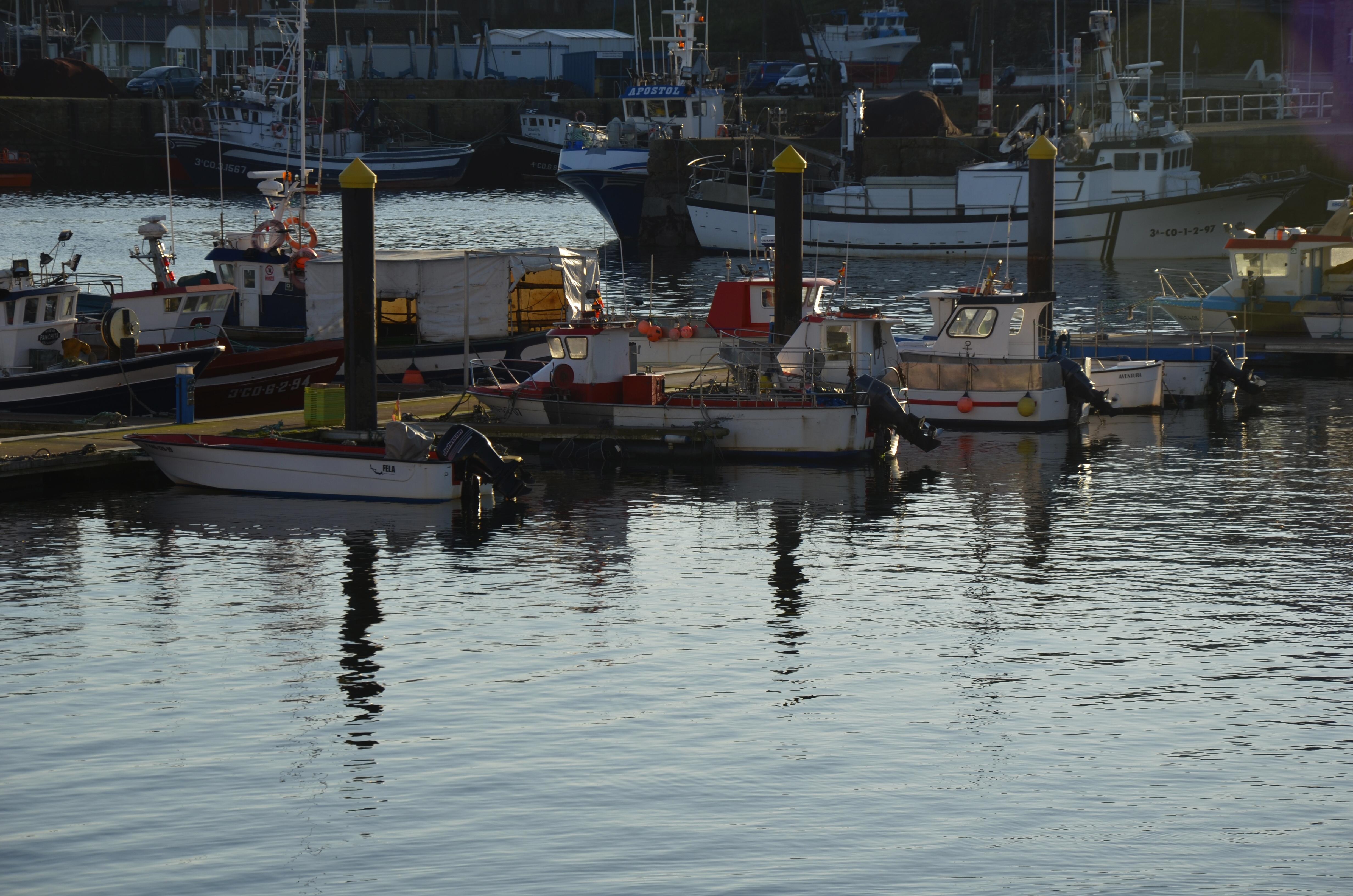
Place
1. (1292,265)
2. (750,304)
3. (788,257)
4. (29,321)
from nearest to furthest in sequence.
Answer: (29,321) → (788,257) → (750,304) → (1292,265)

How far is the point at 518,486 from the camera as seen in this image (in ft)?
87.9

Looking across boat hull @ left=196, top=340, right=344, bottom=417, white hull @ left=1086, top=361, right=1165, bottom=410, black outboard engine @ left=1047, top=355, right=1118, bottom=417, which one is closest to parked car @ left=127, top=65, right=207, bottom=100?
boat hull @ left=196, top=340, right=344, bottom=417

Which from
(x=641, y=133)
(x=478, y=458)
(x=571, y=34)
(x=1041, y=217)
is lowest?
(x=478, y=458)

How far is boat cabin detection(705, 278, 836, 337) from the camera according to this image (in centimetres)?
3828

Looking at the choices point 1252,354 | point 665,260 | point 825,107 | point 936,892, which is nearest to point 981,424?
point 1252,354

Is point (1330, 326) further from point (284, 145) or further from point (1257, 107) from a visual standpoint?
point (284, 145)

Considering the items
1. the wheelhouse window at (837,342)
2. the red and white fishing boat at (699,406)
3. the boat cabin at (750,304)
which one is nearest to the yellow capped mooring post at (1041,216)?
the boat cabin at (750,304)

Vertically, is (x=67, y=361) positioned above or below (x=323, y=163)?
below

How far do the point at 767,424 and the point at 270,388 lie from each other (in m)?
9.98

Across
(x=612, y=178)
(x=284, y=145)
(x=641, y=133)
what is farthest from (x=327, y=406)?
(x=284, y=145)

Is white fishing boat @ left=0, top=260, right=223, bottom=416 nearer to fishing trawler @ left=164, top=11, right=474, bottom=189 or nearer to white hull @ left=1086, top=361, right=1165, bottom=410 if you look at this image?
white hull @ left=1086, top=361, right=1165, bottom=410

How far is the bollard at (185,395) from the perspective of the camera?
29.8 meters

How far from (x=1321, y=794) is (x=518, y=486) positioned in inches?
562

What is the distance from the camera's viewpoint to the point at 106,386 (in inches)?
1243
